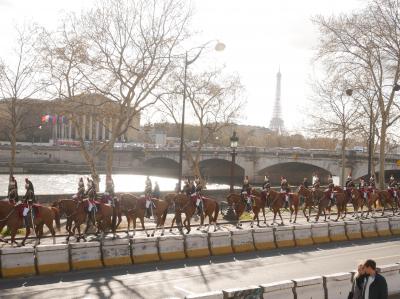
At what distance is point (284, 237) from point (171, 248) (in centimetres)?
636

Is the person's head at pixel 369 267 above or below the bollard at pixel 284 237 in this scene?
above

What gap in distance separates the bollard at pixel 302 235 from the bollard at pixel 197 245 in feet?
17.8

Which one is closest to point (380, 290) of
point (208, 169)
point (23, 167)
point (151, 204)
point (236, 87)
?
point (151, 204)

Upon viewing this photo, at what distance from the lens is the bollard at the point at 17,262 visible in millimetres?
15688

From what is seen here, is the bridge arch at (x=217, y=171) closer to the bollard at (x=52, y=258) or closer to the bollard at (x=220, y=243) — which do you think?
the bollard at (x=220, y=243)

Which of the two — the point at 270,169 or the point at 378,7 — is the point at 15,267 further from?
the point at 270,169

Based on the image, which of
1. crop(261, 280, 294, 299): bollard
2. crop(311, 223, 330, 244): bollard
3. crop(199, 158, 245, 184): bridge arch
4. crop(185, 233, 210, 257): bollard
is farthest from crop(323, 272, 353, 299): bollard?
crop(199, 158, 245, 184): bridge arch

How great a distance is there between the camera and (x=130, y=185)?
77.8 metres

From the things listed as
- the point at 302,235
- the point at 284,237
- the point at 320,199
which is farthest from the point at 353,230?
the point at 284,237

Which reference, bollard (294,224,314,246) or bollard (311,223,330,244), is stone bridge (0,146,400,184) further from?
bollard (294,224,314,246)

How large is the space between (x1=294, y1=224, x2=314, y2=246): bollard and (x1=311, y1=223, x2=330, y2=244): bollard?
0.96 feet

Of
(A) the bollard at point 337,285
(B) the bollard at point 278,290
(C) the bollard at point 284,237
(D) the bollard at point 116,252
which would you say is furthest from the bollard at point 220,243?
(B) the bollard at point 278,290

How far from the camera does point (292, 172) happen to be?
88062mm

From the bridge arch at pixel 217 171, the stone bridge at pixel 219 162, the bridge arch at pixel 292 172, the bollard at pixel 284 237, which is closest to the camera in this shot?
the bollard at pixel 284 237
